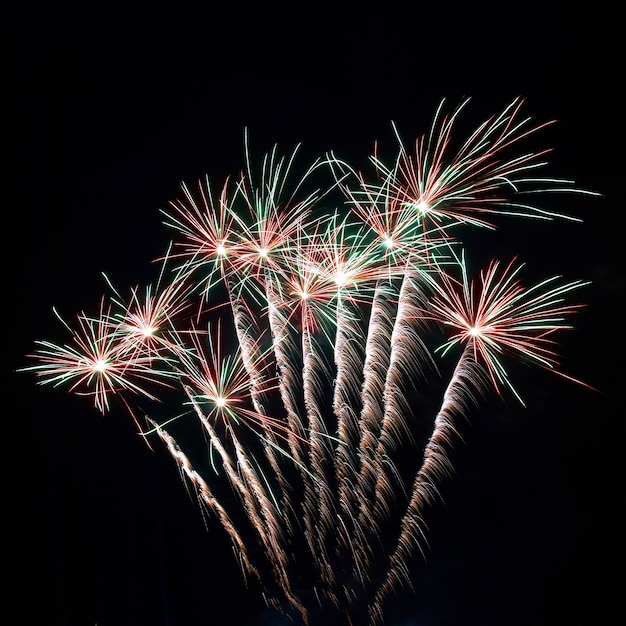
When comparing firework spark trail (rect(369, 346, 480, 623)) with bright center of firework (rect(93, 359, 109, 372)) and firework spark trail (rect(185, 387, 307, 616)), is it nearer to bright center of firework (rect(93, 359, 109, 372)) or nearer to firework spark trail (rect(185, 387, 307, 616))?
firework spark trail (rect(185, 387, 307, 616))

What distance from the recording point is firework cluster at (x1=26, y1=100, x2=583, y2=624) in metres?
6.27

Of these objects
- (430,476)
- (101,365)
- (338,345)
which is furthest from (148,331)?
(430,476)

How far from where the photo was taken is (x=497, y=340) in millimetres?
6047

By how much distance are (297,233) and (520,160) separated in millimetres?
3297

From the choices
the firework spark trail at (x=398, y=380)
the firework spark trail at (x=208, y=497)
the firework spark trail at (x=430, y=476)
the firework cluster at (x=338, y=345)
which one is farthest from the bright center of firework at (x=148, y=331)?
the firework spark trail at (x=430, y=476)

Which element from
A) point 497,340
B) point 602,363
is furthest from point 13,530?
point 602,363

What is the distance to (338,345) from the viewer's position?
6.84 meters

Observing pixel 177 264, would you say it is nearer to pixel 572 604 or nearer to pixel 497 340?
pixel 497 340

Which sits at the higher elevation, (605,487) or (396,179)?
(396,179)

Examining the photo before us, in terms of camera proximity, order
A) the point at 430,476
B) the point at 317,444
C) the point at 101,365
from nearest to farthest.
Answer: the point at 101,365 → the point at 317,444 → the point at 430,476

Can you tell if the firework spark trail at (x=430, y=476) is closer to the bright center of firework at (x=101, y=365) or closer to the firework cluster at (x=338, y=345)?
the firework cluster at (x=338, y=345)

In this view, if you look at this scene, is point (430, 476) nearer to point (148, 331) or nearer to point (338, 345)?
point (338, 345)

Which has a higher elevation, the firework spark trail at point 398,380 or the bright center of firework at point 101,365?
the bright center of firework at point 101,365

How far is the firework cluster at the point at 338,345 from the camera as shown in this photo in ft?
20.6
